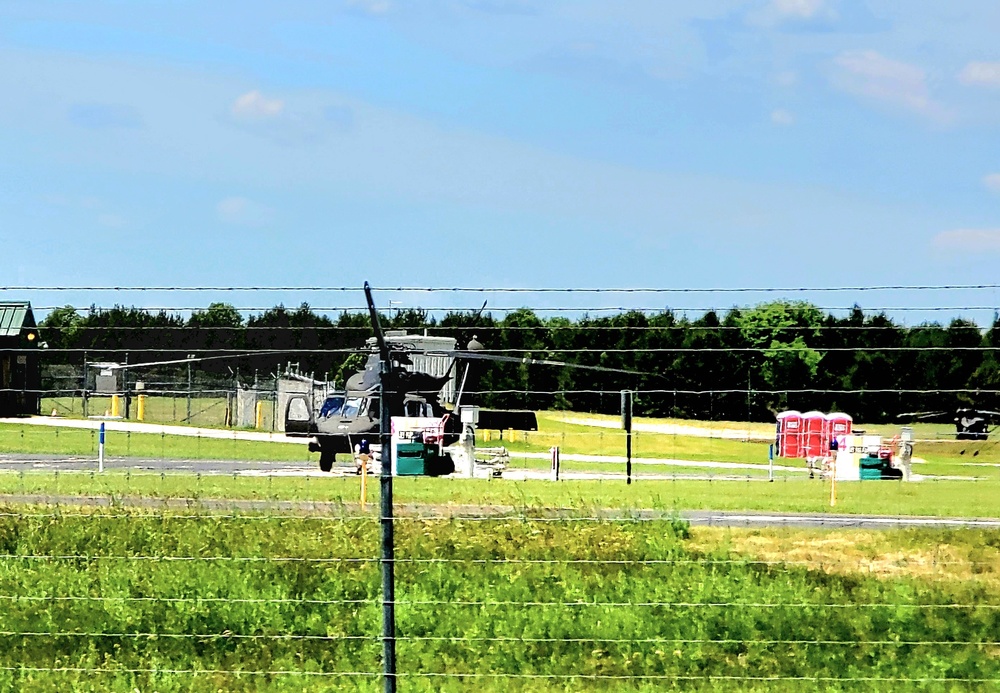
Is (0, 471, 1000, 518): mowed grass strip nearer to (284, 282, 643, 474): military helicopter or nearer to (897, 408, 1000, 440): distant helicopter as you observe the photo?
(284, 282, 643, 474): military helicopter

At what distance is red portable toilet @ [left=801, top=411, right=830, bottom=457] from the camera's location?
6816mm

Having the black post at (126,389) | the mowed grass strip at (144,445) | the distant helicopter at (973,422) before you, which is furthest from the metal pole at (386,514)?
the distant helicopter at (973,422)

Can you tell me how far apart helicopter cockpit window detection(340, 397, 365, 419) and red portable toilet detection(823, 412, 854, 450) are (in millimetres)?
2448

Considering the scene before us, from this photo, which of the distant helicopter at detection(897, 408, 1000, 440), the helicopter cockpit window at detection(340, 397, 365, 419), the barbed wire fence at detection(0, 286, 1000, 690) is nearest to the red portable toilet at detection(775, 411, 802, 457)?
the barbed wire fence at detection(0, 286, 1000, 690)

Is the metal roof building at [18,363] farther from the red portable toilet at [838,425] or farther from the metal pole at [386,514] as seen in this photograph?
the red portable toilet at [838,425]

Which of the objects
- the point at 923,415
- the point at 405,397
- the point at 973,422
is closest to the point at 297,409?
the point at 405,397

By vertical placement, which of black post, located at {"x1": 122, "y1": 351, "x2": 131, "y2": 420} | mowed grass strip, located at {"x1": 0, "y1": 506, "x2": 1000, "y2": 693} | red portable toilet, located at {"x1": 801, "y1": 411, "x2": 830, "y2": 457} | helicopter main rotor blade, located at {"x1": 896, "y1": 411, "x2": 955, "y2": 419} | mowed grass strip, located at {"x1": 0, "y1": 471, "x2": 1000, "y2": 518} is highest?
black post, located at {"x1": 122, "y1": 351, "x2": 131, "y2": 420}

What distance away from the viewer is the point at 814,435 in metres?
7.09

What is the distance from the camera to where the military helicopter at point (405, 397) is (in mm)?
6469

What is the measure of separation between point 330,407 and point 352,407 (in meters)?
0.18

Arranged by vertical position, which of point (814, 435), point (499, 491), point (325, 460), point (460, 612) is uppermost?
point (814, 435)

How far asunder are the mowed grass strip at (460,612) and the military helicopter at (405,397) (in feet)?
1.85

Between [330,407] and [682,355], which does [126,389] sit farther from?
[682,355]

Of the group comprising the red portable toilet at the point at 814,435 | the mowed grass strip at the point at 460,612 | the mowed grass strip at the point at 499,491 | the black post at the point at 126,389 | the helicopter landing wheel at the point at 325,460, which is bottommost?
the mowed grass strip at the point at 460,612
